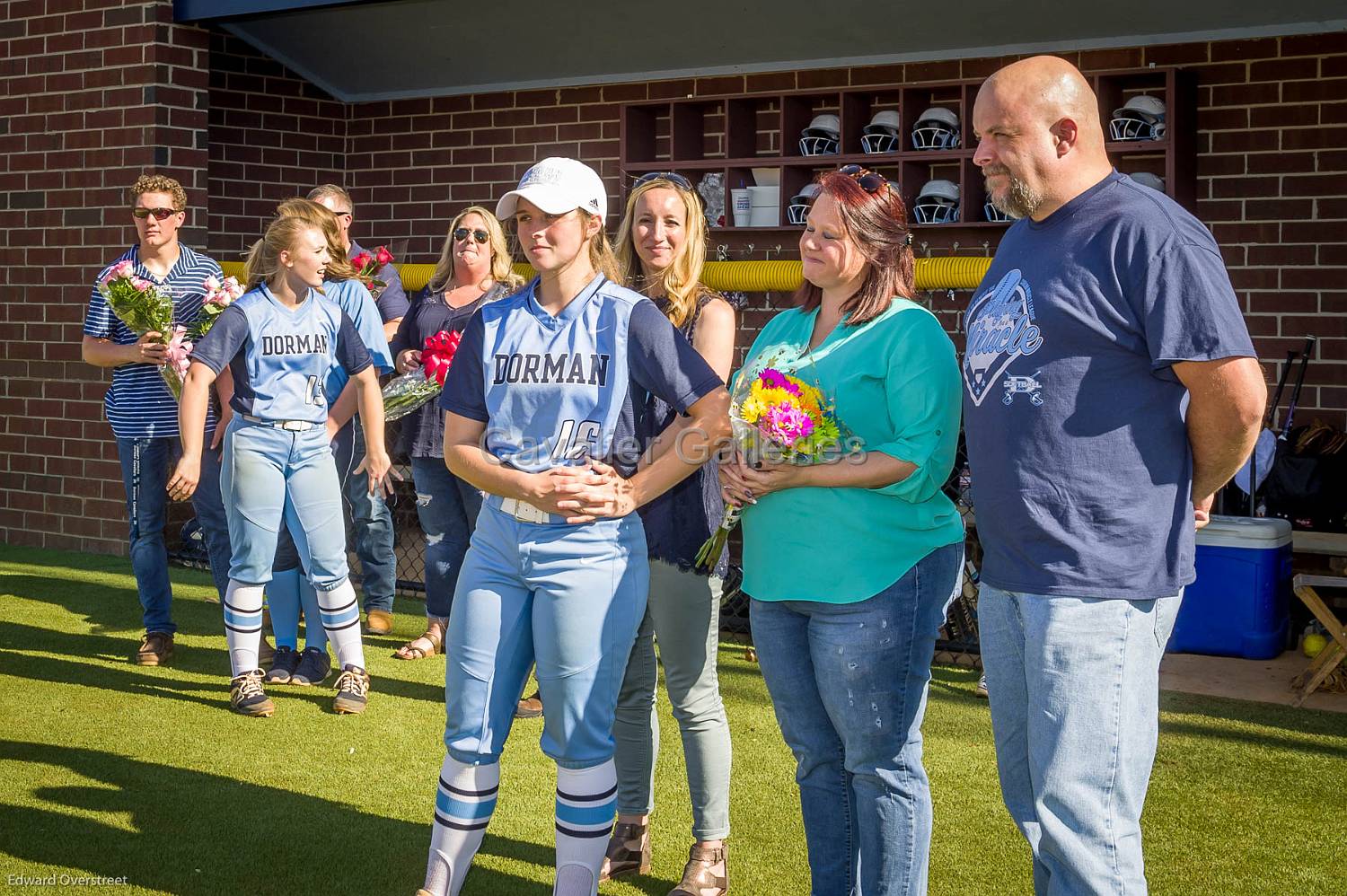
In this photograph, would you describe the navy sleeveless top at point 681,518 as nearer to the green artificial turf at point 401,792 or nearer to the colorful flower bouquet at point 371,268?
the green artificial turf at point 401,792

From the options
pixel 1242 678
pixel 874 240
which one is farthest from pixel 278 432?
pixel 1242 678

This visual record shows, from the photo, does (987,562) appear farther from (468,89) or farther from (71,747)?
(468,89)

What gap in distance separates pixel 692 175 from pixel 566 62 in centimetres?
125

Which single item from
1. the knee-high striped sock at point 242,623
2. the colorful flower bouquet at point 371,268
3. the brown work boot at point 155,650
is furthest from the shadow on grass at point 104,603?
the colorful flower bouquet at point 371,268

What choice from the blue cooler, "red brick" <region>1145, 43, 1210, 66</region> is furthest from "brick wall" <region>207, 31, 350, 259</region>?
the blue cooler

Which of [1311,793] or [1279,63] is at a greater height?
[1279,63]

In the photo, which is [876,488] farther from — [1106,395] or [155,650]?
[155,650]

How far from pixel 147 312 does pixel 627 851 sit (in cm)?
341

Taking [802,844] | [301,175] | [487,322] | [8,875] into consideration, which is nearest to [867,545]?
[487,322]

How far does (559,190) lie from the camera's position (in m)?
3.09

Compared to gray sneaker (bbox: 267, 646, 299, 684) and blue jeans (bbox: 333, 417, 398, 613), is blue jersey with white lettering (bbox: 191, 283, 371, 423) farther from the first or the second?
blue jeans (bbox: 333, 417, 398, 613)

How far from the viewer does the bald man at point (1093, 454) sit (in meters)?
2.43

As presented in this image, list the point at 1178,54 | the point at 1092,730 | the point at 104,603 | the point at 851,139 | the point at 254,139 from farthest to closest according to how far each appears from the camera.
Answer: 1. the point at 254,139
2. the point at 851,139
3. the point at 1178,54
4. the point at 104,603
5. the point at 1092,730

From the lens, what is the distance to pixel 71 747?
4859mm
